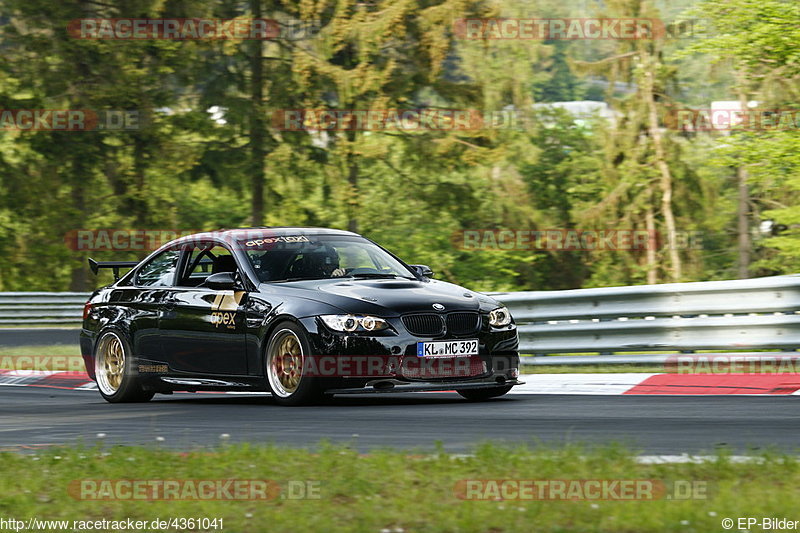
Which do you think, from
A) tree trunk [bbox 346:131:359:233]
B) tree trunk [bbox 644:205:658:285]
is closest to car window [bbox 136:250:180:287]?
tree trunk [bbox 346:131:359:233]

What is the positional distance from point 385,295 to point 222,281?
Result: 1567mm

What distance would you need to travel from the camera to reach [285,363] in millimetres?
10141

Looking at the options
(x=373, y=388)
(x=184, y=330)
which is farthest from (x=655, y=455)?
(x=184, y=330)

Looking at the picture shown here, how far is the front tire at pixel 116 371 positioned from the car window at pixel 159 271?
59cm

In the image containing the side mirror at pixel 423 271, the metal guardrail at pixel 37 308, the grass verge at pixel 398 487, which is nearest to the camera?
the grass verge at pixel 398 487

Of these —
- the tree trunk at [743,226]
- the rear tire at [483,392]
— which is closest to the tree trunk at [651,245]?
the tree trunk at [743,226]

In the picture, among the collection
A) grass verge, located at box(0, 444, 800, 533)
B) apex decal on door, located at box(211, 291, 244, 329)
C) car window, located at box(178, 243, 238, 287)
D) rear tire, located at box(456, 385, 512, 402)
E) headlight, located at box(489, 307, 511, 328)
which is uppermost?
car window, located at box(178, 243, 238, 287)

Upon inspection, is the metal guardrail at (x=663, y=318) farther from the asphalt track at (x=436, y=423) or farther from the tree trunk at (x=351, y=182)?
the tree trunk at (x=351, y=182)

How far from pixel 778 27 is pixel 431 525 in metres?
18.2

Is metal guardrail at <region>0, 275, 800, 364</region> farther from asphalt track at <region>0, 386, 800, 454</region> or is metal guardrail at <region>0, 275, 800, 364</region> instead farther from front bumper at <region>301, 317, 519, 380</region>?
front bumper at <region>301, 317, 519, 380</region>

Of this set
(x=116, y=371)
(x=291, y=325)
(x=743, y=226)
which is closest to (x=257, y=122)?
(x=743, y=226)

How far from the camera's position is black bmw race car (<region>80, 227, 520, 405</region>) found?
978cm

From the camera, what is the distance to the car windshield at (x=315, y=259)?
1080 centimetres

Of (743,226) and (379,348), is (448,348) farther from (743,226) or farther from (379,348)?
(743,226)
